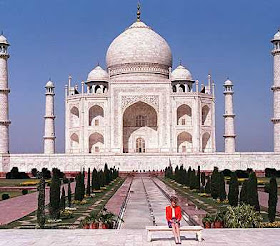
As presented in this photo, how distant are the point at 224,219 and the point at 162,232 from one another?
1.20 m

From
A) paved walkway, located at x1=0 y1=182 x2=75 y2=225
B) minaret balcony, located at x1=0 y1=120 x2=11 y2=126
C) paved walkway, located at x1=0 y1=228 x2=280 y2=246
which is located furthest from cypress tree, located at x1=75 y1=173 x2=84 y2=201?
minaret balcony, located at x1=0 y1=120 x2=11 y2=126

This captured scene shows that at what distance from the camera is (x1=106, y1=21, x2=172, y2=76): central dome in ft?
105

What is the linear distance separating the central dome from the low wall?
26.5 ft

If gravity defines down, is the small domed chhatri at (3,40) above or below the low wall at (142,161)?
above

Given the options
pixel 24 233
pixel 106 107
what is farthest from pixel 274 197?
pixel 106 107

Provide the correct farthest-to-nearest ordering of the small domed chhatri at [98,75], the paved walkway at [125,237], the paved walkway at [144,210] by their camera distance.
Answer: the small domed chhatri at [98,75], the paved walkway at [144,210], the paved walkway at [125,237]

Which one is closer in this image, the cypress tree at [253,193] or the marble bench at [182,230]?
the marble bench at [182,230]

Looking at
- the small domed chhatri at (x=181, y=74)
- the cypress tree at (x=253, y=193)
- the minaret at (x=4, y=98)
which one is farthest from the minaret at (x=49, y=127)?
the cypress tree at (x=253, y=193)

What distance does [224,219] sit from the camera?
743 centimetres

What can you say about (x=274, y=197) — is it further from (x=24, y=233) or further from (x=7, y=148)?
(x=7, y=148)

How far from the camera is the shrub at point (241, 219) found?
23.9 ft

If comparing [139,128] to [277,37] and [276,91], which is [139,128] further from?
[277,37]

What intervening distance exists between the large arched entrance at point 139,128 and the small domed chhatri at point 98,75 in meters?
3.30

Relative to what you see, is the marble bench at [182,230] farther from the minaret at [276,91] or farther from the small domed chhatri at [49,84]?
the small domed chhatri at [49,84]
